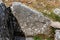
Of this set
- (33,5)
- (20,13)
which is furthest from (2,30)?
(33,5)

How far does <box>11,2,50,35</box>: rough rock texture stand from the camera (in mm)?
6000

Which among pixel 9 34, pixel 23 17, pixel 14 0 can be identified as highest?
pixel 14 0

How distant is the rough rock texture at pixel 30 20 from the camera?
236 inches

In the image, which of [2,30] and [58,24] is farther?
[58,24]

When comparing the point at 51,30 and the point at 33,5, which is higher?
the point at 33,5

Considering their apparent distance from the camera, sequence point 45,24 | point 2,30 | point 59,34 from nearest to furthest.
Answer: point 2,30 → point 59,34 → point 45,24

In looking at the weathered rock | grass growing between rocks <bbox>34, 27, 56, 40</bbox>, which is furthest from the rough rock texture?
the weathered rock

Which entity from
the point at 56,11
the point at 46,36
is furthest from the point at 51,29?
the point at 56,11

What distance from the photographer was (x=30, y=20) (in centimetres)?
603

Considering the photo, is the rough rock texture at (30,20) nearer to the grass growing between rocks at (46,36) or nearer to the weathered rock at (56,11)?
the grass growing between rocks at (46,36)

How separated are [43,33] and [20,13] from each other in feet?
1.82

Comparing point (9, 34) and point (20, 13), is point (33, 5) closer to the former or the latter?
point (20, 13)

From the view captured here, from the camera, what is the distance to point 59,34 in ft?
18.6

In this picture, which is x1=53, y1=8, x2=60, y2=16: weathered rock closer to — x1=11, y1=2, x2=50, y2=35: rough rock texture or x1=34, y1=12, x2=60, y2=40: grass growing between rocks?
x1=34, y1=12, x2=60, y2=40: grass growing between rocks
